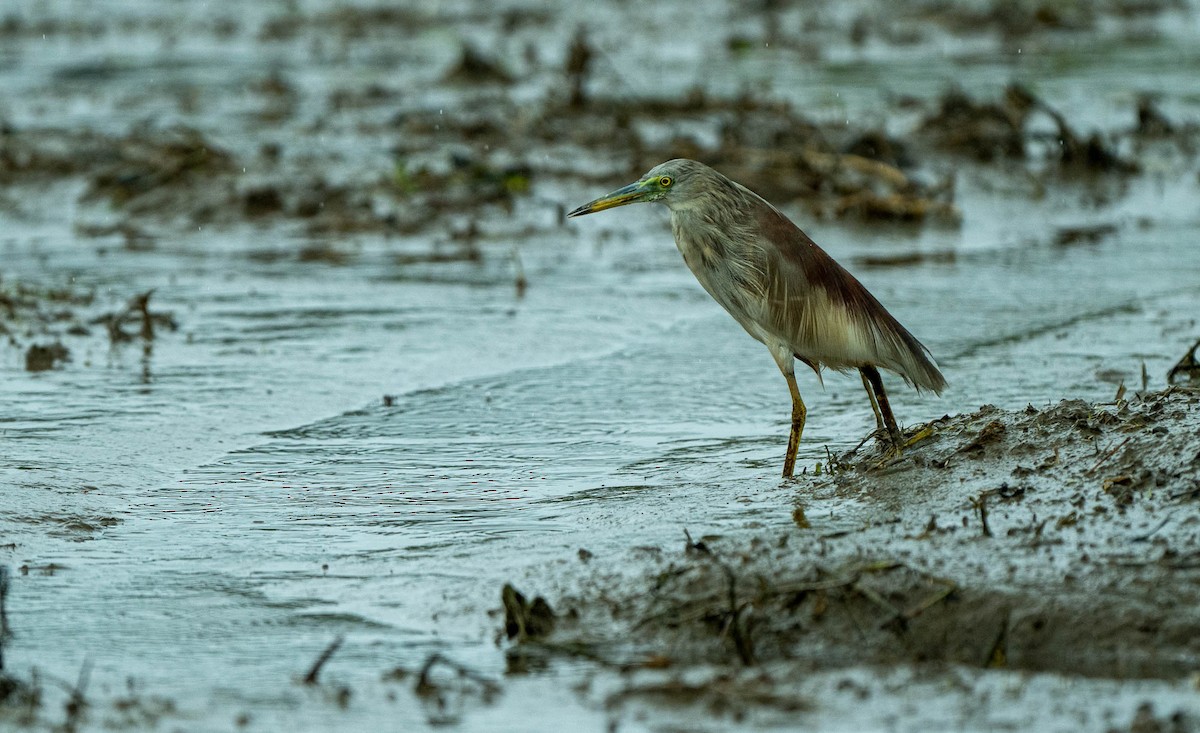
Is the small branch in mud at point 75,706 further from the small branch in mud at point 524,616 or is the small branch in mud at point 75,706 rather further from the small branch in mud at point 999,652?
the small branch in mud at point 999,652

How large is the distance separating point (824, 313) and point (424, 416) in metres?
1.92

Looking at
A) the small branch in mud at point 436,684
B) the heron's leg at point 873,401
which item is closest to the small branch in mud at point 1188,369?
the heron's leg at point 873,401

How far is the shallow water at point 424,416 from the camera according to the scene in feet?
14.5

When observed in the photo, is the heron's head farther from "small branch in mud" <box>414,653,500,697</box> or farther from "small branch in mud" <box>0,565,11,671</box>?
"small branch in mud" <box>0,565,11,671</box>

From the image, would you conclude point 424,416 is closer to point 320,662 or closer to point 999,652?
point 320,662


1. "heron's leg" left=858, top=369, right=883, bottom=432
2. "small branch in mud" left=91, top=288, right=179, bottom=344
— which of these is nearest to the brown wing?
"heron's leg" left=858, top=369, right=883, bottom=432

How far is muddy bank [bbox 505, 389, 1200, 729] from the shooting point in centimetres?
402

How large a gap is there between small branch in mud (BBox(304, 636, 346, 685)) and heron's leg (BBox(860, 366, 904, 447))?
2.19 m

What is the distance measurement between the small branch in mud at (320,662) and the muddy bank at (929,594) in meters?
0.47

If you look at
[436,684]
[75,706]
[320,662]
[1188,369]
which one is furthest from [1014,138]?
[75,706]

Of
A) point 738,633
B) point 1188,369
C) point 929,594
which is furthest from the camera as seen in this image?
point 1188,369

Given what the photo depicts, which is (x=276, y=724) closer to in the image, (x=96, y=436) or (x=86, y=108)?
(x=96, y=436)

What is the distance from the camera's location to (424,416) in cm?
681

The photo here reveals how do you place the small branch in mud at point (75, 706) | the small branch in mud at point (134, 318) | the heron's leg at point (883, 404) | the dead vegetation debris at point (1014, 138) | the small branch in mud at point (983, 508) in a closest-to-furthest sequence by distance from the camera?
the small branch in mud at point (75, 706)
the small branch in mud at point (983, 508)
the heron's leg at point (883, 404)
the small branch in mud at point (134, 318)
the dead vegetation debris at point (1014, 138)
